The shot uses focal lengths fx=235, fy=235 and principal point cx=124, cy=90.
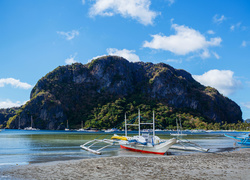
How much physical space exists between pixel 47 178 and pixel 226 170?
47.4 feet

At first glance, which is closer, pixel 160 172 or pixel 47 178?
pixel 47 178

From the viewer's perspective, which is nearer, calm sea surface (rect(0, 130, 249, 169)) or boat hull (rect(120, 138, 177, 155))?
calm sea surface (rect(0, 130, 249, 169))

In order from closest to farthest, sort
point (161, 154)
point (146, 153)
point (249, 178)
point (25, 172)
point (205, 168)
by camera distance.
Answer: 1. point (249, 178)
2. point (25, 172)
3. point (205, 168)
4. point (161, 154)
5. point (146, 153)

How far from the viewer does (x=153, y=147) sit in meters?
34.1

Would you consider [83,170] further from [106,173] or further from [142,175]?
[142,175]

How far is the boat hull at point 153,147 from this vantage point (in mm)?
32578

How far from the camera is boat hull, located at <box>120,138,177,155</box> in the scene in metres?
32.6

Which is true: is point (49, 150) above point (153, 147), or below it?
below

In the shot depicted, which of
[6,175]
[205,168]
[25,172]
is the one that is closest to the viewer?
[6,175]

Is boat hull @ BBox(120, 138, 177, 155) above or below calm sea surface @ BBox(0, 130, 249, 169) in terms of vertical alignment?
above

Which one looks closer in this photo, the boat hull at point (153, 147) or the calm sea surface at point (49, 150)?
the calm sea surface at point (49, 150)

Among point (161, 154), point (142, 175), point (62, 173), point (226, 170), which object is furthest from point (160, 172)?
point (161, 154)

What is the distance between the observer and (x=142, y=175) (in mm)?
17750

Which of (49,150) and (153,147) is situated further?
(49,150)
